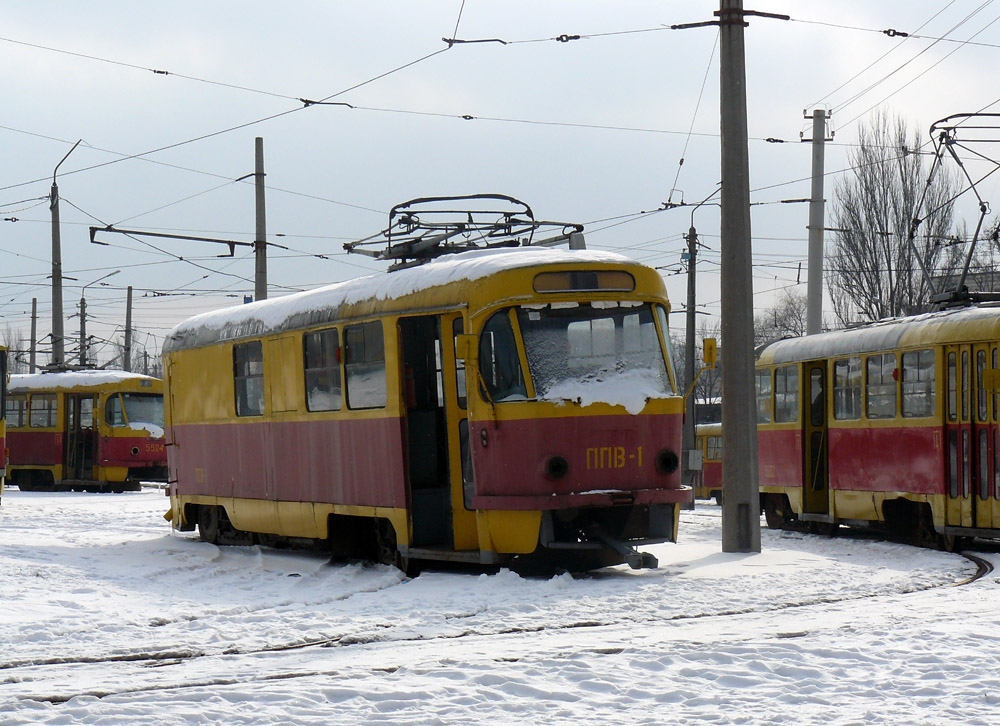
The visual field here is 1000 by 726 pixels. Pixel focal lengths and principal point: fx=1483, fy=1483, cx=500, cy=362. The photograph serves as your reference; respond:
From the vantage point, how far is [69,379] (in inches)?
1363

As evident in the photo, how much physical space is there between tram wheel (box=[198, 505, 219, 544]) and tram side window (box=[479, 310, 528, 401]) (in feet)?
21.1

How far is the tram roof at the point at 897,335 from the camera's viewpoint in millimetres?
15789

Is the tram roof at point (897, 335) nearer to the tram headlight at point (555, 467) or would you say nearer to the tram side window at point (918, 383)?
the tram side window at point (918, 383)

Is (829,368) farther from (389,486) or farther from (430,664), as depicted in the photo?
(430,664)

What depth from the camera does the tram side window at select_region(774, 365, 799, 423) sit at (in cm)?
2034

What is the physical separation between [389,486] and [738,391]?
3.84m

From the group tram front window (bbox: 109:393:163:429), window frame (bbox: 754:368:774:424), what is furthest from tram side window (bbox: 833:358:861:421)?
A: tram front window (bbox: 109:393:163:429)

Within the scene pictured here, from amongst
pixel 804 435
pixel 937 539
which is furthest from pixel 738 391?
pixel 804 435

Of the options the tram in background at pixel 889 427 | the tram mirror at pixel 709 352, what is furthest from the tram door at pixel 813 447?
the tram mirror at pixel 709 352

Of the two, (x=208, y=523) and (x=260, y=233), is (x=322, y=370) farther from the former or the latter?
(x=260, y=233)

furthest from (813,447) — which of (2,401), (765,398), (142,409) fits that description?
(142,409)

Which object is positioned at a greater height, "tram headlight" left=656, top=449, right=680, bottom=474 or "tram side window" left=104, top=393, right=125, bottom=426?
"tram side window" left=104, top=393, right=125, bottom=426

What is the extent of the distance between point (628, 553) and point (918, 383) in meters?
6.02

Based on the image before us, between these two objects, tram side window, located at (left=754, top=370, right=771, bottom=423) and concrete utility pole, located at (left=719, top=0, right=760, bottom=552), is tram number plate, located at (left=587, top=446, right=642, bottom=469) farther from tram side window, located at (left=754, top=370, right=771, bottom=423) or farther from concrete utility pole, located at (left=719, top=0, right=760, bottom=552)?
tram side window, located at (left=754, top=370, right=771, bottom=423)
